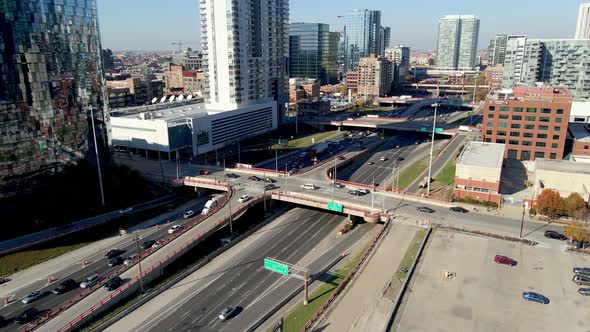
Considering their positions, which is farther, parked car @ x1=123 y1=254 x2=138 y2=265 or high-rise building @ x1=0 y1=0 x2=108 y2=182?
high-rise building @ x1=0 y1=0 x2=108 y2=182

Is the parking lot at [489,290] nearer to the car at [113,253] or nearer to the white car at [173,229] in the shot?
the white car at [173,229]

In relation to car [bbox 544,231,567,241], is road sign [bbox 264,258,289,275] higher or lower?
higher

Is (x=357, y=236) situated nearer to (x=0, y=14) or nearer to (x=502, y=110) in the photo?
(x=502, y=110)

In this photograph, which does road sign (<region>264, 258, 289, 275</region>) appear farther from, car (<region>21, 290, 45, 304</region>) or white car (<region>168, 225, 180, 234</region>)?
car (<region>21, 290, 45, 304</region>)

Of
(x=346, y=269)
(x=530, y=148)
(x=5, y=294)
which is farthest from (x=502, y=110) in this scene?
(x=5, y=294)

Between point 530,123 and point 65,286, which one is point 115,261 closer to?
point 65,286

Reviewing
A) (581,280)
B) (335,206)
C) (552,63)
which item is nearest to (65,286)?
(335,206)

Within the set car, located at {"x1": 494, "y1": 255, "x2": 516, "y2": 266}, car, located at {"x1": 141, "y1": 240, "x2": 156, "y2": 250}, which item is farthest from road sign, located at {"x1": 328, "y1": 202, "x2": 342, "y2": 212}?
car, located at {"x1": 141, "y1": 240, "x2": 156, "y2": 250}
